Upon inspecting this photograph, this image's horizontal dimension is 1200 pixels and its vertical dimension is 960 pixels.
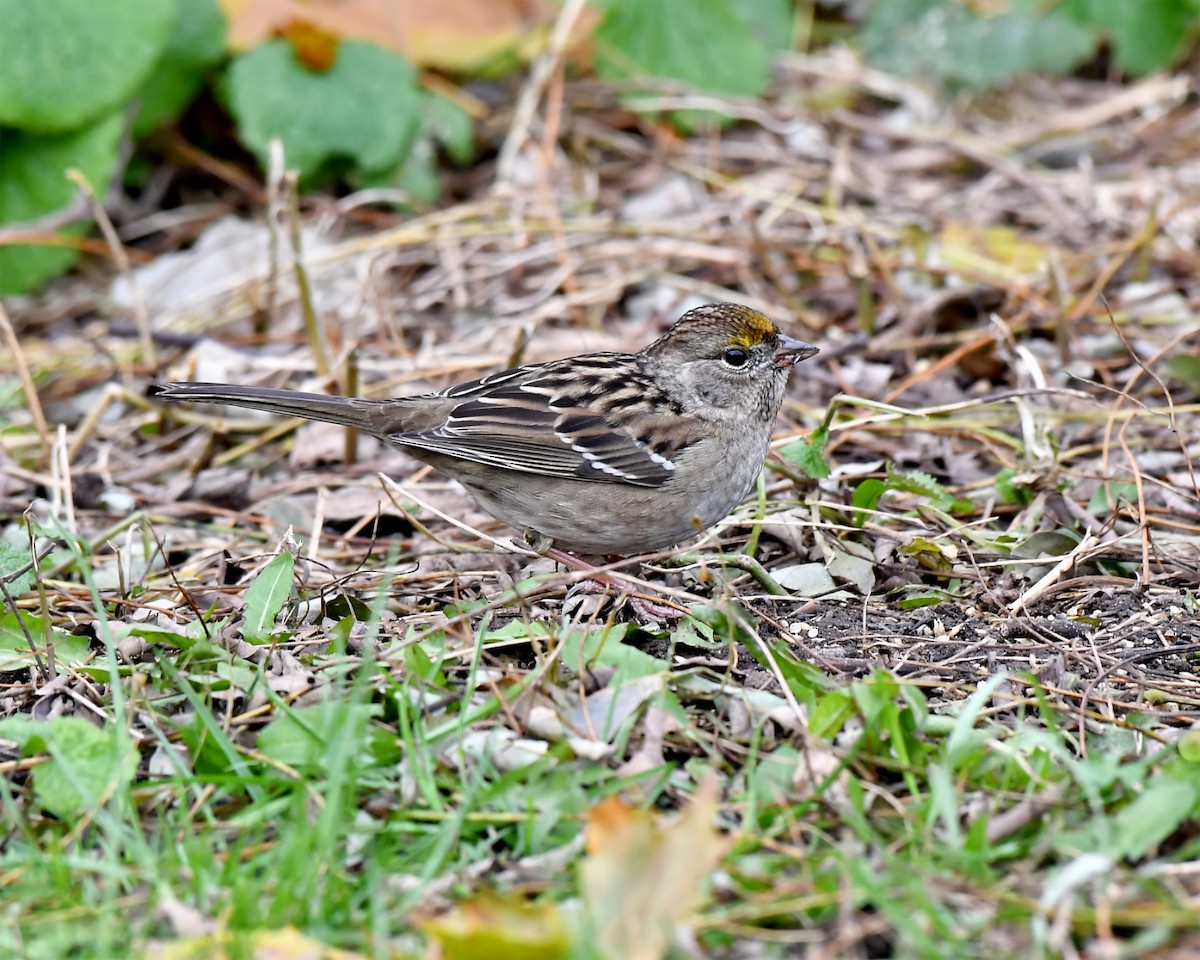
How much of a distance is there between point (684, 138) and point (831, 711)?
486 cm

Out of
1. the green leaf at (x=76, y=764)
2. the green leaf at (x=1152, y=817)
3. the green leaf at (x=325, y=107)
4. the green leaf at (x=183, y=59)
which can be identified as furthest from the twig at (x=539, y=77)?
the green leaf at (x=1152, y=817)

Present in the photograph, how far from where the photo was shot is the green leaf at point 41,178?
21.5ft

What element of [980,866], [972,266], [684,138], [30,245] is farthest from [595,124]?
[980,866]

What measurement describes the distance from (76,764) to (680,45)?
209 inches

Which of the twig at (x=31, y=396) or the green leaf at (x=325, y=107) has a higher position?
the green leaf at (x=325, y=107)

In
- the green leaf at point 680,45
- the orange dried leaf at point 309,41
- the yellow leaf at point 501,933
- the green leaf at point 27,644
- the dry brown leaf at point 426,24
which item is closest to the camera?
the yellow leaf at point 501,933

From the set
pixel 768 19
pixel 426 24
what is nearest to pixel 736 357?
pixel 426 24

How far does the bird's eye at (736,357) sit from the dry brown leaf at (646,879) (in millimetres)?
2196

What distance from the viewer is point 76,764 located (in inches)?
123

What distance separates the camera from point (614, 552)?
4.55 metres

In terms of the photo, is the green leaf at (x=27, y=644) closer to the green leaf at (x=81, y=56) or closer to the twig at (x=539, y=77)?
the green leaf at (x=81, y=56)

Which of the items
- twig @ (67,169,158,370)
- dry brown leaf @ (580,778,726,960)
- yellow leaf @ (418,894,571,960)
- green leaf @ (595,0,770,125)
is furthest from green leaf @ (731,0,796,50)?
yellow leaf @ (418,894,571,960)

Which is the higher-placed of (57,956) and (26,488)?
(57,956)

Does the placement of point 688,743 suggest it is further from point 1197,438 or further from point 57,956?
point 1197,438
